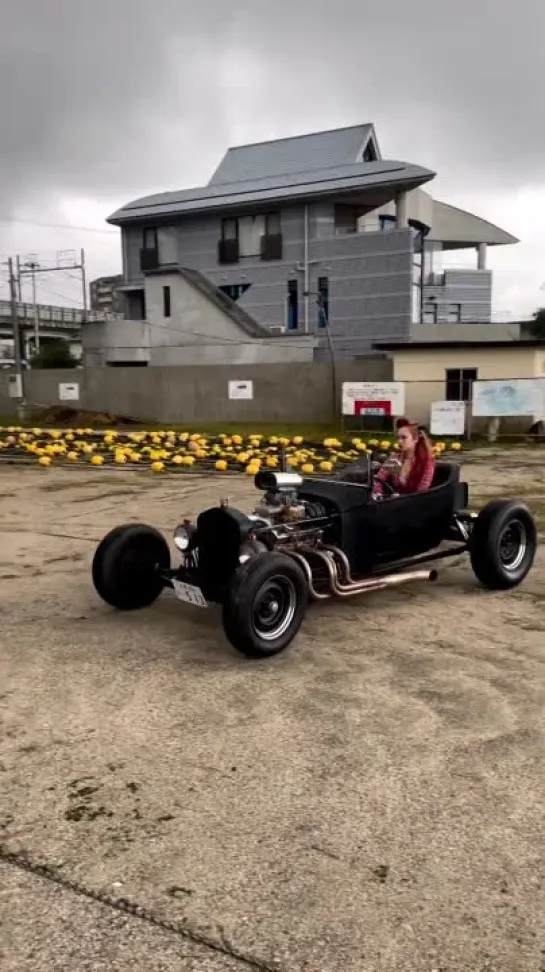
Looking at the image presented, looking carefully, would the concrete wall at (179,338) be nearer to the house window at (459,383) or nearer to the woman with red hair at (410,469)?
the house window at (459,383)

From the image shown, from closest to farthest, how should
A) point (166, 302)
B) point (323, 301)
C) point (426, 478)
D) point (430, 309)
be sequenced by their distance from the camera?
point (426, 478) < point (323, 301) < point (166, 302) < point (430, 309)

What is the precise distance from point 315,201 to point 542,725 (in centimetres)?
3692

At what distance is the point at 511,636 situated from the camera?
579cm

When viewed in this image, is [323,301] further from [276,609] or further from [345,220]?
[276,609]

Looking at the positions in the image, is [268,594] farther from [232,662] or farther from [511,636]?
[511,636]

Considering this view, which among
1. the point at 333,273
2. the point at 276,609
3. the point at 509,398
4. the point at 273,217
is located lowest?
the point at 276,609

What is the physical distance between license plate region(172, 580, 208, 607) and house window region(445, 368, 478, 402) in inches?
720

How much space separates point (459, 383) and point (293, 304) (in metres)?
18.5

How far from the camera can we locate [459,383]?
23.0 m

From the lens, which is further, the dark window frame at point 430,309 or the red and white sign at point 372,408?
the dark window frame at point 430,309

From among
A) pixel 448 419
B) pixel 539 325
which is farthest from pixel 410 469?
pixel 539 325

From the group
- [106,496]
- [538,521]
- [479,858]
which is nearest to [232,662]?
[479,858]

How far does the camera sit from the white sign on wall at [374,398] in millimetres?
22672

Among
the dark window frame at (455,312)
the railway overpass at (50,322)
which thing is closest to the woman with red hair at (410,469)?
the dark window frame at (455,312)
